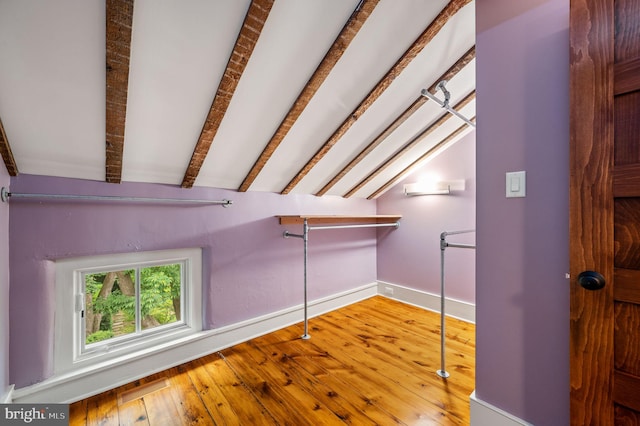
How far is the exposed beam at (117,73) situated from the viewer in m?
1.06

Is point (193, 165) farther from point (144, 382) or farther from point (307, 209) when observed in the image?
point (144, 382)

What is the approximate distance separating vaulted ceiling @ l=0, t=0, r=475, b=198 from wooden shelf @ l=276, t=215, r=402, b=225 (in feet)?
1.80

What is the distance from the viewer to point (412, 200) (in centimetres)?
332

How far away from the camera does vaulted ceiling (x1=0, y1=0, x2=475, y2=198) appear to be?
3.79ft

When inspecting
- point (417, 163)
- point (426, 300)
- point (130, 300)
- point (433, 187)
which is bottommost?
point (426, 300)

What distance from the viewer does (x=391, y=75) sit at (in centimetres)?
174

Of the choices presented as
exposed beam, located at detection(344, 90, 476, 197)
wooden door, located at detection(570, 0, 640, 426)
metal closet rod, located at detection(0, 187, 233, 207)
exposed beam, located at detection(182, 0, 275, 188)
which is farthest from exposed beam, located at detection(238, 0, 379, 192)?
exposed beam, located at detection(344, 90, 476, 197)

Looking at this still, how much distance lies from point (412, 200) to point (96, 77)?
3.05m

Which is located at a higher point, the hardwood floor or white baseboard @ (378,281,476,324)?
white baseboard @ (378,281,476,324)

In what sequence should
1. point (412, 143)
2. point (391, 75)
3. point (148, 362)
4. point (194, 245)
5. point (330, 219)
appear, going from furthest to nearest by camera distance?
point (330, 219)
point (412, 143)
point (194, 245)
point (148, 362)
point (391, 75)

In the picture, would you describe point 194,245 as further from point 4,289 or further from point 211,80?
point 211,80

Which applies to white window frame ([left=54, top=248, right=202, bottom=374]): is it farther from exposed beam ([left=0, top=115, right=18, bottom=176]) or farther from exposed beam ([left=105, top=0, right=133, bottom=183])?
exposed beam ([left=105, top=0, right=133, bottom=183])

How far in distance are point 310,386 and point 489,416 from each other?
104cm

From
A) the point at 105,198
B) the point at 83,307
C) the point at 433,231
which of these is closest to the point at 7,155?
the point at 105,198
